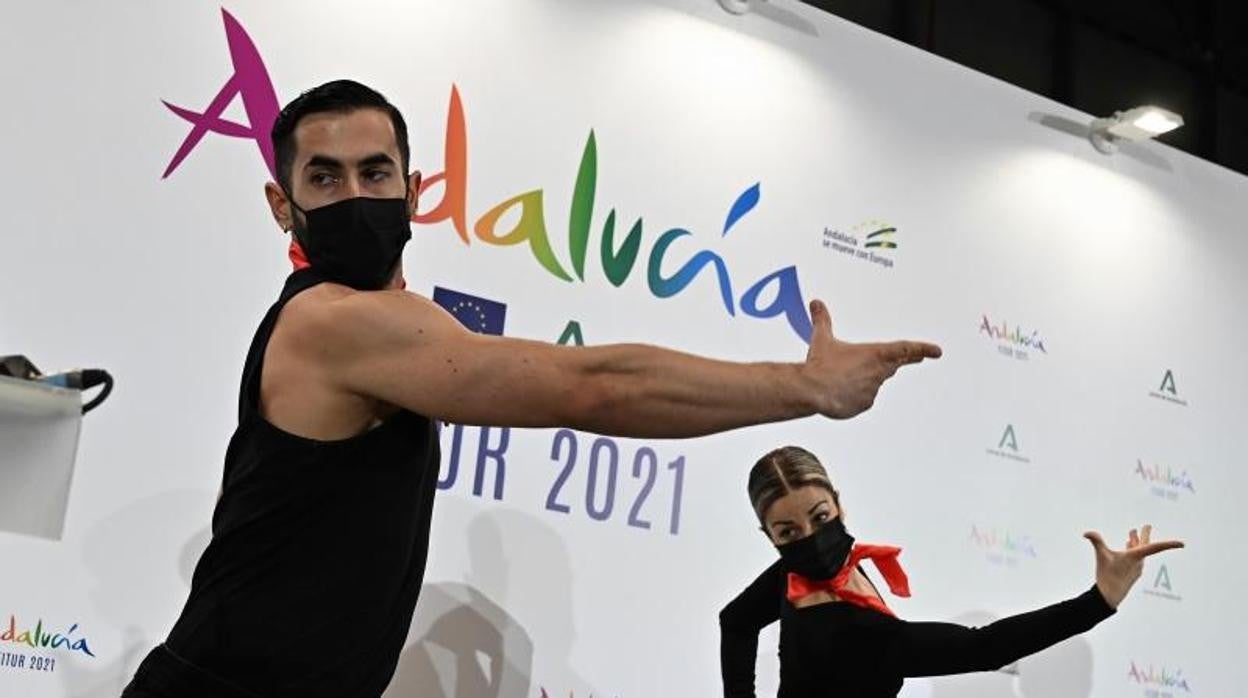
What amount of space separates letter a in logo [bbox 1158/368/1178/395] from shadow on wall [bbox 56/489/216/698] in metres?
3.42

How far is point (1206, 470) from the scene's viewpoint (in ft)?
17.6

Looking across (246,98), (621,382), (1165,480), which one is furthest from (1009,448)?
(621,382)

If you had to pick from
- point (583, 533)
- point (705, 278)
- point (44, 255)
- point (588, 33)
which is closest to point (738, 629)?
point (583, 533)

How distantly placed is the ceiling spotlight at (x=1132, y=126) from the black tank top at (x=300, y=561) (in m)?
3.72

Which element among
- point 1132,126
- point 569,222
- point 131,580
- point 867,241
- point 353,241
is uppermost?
point 1132,126

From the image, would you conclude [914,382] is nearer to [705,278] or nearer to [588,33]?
[705,278]

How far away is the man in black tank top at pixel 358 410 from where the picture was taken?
83.8 inches

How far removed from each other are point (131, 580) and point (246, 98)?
1.23 meters

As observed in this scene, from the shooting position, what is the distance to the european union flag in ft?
13.0

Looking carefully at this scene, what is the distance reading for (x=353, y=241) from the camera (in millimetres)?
2449

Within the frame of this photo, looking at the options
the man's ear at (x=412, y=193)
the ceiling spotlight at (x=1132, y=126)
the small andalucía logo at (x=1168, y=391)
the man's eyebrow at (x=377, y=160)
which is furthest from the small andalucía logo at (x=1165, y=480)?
the man's eyebrow at (x=377, y=160)

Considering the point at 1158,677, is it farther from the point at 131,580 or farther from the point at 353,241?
→ the point at 353,241

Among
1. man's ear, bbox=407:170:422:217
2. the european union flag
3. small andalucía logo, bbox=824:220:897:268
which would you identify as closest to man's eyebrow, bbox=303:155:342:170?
man's ear, bbox=407:170:422:217

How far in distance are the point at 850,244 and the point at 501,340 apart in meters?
2.69
